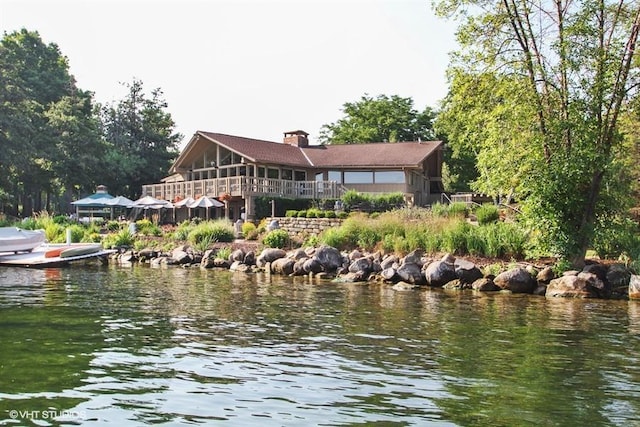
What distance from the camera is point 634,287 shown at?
48.9 feet

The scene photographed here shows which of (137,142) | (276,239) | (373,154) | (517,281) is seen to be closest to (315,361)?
(517,281)

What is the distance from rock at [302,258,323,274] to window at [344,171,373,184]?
1898 cm

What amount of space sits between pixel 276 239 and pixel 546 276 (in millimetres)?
11721

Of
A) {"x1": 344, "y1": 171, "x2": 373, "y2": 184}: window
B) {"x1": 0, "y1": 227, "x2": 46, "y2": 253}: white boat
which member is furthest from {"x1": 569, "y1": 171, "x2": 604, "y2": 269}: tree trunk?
{"x1": 344, "y1": 171, "x2": 373, "y2": 184}: window

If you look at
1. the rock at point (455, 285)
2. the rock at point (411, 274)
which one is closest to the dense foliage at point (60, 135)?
the rock at point (411, 274)

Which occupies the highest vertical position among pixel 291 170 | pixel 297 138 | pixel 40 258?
pixel 297 138

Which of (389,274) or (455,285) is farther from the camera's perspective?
(389,274)

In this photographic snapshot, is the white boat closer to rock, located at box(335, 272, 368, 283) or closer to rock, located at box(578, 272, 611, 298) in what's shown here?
rock, located at box(335, 272, 368, 283)

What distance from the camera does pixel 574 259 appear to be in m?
17.0

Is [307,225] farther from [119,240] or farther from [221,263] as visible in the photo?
[119,240]

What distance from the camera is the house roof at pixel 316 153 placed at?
3722cm

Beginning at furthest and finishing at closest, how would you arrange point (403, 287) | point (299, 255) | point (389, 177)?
point (389, 177)
point (299, 255)
point (403, 287)

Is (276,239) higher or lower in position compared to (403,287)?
higher

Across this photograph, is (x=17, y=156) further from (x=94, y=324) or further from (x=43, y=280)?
(x=94, y=324)
